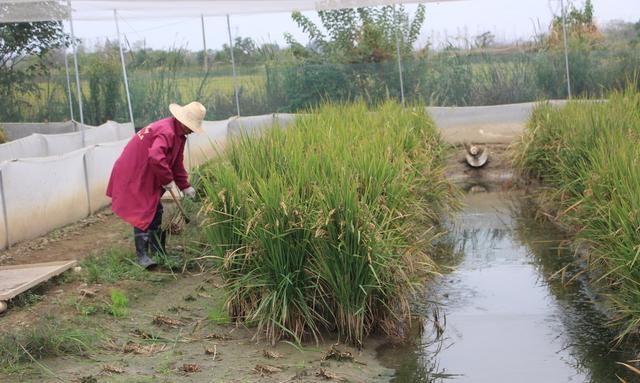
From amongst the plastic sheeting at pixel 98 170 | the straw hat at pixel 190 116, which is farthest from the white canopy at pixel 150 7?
the straw hat at pixel 190 116

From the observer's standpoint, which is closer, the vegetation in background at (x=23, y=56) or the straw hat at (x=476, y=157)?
the vegetation in background at (x=23, y=56)

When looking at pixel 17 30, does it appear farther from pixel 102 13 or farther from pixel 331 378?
pixel 331 378

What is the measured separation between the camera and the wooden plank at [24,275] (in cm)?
607

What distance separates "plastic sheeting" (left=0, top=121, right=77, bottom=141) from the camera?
12.4 metres

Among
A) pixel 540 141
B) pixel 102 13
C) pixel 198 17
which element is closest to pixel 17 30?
pixel 102 13

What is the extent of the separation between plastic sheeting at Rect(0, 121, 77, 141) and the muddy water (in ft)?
20.1

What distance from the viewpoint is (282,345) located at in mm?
5582

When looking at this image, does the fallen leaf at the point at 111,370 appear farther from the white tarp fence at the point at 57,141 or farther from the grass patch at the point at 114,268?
the white tarp fence at the point at 57,141

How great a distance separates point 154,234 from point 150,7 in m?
6.07

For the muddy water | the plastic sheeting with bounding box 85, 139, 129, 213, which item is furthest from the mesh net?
the muddy water

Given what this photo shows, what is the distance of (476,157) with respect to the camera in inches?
523

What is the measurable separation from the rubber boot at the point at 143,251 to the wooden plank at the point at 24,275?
1.56 feet

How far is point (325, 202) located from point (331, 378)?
106cm

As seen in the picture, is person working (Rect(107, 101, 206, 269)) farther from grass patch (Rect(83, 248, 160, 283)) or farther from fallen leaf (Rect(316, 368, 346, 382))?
fallen leaf (Rect(316, 368, 346, 382))
